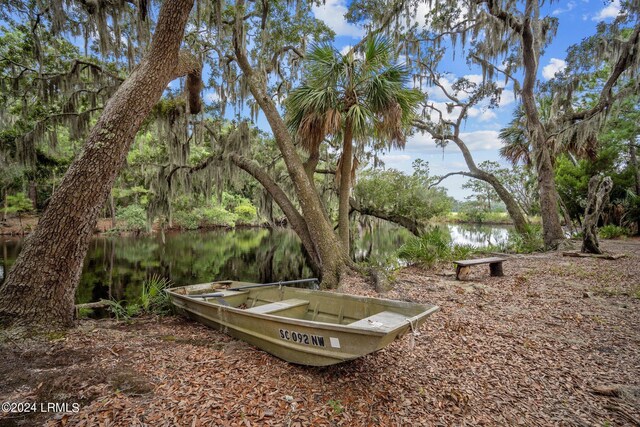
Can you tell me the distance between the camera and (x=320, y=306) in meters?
4.71

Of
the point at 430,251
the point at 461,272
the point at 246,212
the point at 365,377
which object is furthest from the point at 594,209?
the point at 246,212

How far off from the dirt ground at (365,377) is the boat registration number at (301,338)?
383 mm

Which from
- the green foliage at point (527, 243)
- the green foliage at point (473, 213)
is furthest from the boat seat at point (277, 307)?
the green foliage at point (473, 213)

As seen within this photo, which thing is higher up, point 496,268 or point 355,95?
point 355,95

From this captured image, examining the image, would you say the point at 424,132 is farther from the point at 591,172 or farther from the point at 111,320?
the point at 111,320

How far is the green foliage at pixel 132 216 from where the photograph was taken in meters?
25.0

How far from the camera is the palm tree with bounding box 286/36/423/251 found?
23.8 ft

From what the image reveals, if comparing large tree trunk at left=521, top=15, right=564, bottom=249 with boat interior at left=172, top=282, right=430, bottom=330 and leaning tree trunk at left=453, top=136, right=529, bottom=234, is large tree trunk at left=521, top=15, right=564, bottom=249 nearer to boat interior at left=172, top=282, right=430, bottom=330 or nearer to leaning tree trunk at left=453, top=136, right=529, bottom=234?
leaning tree trunk at left=453, top=136, right=529, bottom=234

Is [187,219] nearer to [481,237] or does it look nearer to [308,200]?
[308,200]

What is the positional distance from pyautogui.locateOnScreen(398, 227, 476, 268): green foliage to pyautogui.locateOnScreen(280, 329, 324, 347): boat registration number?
21.6 ft

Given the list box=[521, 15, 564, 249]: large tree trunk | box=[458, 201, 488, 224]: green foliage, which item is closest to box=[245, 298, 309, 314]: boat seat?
box=[521, 15, 564, 249]: large tree trunk

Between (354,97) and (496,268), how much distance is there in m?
5.61

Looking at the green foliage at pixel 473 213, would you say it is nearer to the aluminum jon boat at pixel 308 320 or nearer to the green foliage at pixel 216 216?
the green foliage at pixel 216 216

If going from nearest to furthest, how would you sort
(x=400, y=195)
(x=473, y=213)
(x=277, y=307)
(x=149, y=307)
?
(x=277, y=307), (x=149, y=307), (x=400, y=195), (x=473, y=213)
